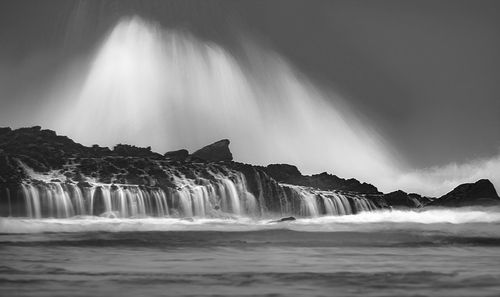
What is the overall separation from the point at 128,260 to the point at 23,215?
54.7m

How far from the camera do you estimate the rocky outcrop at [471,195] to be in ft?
448

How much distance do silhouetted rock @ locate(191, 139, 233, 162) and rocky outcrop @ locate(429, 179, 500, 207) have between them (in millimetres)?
47457

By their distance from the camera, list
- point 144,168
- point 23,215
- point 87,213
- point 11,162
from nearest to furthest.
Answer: point 23,215 → point 87,213 → point 11,162 → point 144,168

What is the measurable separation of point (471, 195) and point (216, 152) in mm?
56505

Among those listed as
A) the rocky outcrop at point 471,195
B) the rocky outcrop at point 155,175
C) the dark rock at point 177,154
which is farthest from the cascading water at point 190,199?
the rocky outcrop at point 471,195

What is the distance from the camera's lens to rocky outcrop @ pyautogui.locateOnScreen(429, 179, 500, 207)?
448 feet

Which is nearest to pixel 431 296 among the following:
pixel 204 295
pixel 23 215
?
pixel 204 295

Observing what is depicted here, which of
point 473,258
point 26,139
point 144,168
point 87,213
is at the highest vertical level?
point 26,139

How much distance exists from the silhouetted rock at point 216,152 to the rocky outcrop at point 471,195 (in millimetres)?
47457

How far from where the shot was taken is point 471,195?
141 metres

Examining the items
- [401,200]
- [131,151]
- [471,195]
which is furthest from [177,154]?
[471,195]

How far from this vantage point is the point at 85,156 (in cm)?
10625

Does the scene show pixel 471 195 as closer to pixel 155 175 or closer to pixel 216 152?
pixel 216 152

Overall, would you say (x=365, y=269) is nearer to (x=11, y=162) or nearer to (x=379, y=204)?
(x=11, y=162)
